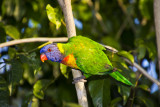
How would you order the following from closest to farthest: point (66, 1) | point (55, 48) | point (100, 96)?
point (66, 1)
point (100, 96)
point (55, 48)

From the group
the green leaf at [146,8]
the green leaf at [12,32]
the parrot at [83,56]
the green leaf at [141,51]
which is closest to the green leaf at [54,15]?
the parrot at [83,56]

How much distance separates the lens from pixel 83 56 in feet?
5.49

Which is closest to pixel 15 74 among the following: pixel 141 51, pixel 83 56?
pixel 83 56

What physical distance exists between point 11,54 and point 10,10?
0.89 meters

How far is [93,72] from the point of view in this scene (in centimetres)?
167

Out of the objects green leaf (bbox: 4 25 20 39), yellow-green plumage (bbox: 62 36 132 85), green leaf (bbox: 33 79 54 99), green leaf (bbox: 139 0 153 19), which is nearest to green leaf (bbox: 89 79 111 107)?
yellow-green plumage (bbox: 62 36 132 85)

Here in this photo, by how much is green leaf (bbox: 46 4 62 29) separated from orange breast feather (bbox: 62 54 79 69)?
267mm

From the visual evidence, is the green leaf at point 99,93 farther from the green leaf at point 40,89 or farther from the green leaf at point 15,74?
the green leaf at point 15,74

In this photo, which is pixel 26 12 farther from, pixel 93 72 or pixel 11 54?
pixel 93 72

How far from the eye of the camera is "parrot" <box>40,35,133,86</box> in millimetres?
1639

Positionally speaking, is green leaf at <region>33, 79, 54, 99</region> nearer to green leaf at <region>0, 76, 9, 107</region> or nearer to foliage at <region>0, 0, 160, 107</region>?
foliage at <region>0, 0, 160, 107</region>

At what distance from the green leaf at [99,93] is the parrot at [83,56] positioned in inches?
3.8

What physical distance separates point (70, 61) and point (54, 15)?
0.39 metres

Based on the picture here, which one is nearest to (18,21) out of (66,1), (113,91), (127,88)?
(66,1)
